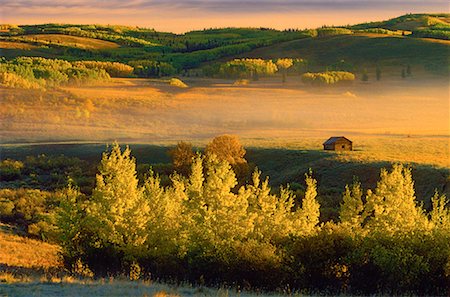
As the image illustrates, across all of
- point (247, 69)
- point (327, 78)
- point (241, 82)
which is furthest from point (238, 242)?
point (247, 69)

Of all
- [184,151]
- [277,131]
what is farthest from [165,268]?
[277,131]

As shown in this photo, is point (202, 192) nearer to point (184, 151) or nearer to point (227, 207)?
point (227, 207)

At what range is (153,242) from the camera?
134 ft

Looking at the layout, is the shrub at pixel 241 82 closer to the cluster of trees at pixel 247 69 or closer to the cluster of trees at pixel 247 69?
the cluster of trees at pixel 247 69

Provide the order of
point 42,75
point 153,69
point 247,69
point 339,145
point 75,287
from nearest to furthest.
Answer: point 75,287, point 339,145, point 42,75, point 247,69, point 153,69

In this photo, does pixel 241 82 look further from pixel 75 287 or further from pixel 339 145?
pixel 75 287

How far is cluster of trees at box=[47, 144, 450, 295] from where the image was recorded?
37156mm

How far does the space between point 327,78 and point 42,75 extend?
2391 inches

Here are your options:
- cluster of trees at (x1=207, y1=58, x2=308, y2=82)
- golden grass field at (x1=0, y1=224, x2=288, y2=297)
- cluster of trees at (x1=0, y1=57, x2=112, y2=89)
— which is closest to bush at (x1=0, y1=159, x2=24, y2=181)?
cluster of trees at (x1=0, y1=57, x2=112, y2=89)

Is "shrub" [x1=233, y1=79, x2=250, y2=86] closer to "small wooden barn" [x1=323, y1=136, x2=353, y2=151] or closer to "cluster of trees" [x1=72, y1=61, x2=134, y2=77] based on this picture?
"cluster of trees" [x1=72, y1=61, x2=134, y2=77]

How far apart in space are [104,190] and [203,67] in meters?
146

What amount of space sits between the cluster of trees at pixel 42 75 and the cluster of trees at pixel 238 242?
81007mm

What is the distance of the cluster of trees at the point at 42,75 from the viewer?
401ft

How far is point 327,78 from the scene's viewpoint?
166750mm
